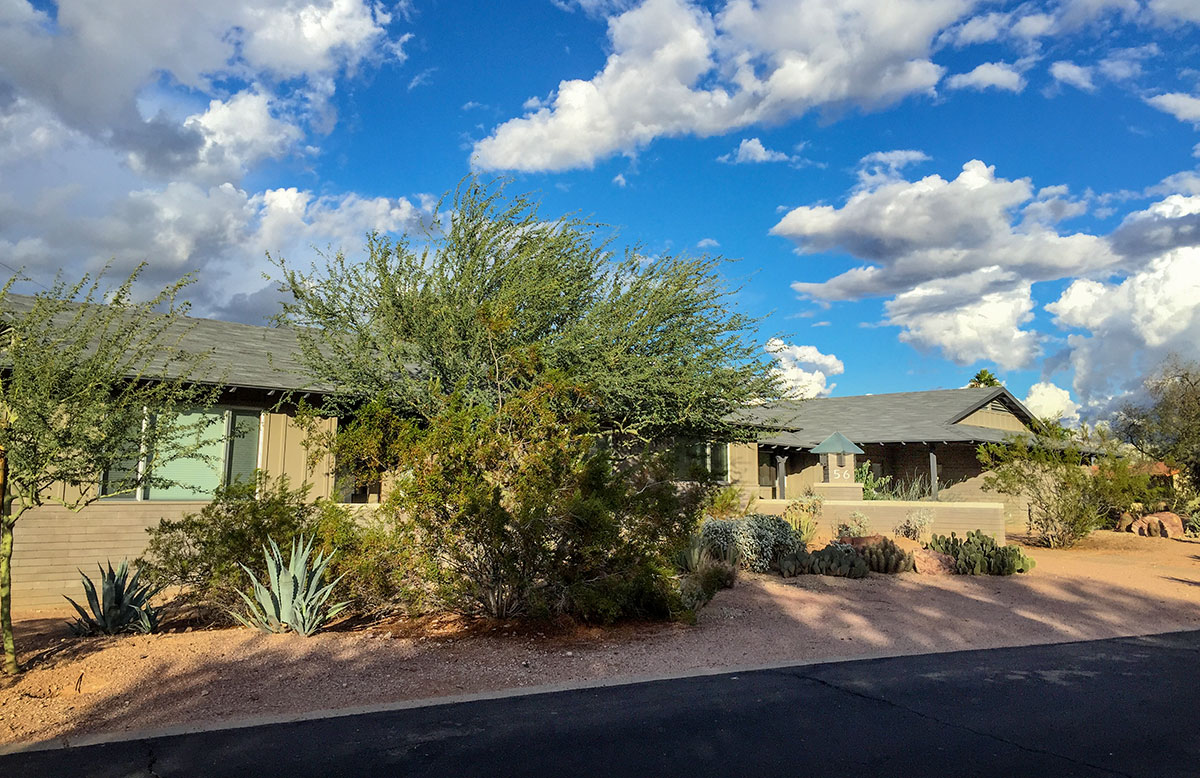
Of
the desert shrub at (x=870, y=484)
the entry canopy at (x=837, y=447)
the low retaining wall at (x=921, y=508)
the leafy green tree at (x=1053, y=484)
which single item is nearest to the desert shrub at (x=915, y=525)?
the low retaining wall at (x=921, y=508)

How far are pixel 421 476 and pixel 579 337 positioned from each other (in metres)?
7.20

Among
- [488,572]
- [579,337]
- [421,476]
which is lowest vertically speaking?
[488,572]

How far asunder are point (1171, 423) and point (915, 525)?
74.2ft

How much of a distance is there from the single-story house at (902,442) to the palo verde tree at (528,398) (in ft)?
20.2

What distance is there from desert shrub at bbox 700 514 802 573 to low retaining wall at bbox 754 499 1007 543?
5.51m

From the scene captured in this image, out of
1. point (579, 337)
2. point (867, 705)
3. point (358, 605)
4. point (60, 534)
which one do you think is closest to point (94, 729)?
point (358, 605)

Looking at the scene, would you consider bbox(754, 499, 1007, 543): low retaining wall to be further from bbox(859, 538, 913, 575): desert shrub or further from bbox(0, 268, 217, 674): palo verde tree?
bbox(0, 268, 217, 674): palo verde tree

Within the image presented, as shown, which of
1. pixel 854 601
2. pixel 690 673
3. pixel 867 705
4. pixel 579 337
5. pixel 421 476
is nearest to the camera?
pixel 867 705

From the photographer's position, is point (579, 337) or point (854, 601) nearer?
point (854, 601)

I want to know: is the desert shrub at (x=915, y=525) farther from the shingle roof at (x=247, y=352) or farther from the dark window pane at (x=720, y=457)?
the shingle roof at (x=247, y=352)

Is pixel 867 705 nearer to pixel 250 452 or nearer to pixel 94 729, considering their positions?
pixel 94 729

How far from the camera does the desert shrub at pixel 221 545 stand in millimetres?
9492

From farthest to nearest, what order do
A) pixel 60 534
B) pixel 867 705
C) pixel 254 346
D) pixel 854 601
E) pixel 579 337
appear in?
pixel 254 346
pixel 579 337
pixel 60 534
pixel 854 601
pixel 867 705

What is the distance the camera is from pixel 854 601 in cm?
1186
